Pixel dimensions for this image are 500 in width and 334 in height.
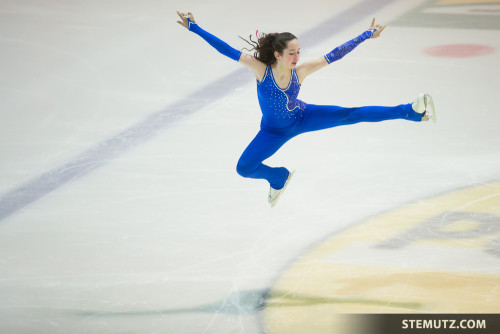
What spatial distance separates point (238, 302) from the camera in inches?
199

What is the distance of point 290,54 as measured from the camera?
17.0 feet

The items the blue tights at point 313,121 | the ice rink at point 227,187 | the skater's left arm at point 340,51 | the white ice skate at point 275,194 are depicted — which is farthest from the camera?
the white ice skate at point 275,194

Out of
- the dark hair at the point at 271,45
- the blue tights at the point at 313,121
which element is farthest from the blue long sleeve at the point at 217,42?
the blue tights at the point at 313,121

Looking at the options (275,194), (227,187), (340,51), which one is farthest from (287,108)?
(227,187)

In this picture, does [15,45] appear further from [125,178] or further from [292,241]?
[292,241]

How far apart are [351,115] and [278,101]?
0.51m

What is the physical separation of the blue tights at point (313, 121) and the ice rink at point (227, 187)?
68cm

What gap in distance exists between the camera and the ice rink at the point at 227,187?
5.08 meters

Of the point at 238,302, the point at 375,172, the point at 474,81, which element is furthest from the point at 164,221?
the point at 474,81

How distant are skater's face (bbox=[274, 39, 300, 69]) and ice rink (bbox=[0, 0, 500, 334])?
1340 millimetres

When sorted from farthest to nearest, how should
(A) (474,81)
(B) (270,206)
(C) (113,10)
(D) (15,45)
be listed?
(C) (113,10) → (D) (15,45) → (A) (474,81) → (B) (270,206)

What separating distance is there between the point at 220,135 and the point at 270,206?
1.46 metres

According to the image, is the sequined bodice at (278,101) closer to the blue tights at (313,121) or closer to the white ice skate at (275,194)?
the blue tights at (313,121)

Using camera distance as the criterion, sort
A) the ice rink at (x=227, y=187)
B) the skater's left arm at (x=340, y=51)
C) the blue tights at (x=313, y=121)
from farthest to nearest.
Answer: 1. the blue tights at (x=313, y=121)
2. the skater's left arm at (x=340, y=51)
3. the ice rink at (x=227, y=187)
